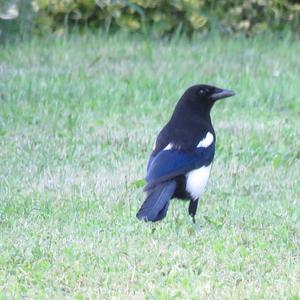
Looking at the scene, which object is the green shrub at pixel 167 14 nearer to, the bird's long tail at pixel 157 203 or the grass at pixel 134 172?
the grass at pixel 134 172

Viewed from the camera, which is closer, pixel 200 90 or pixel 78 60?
pixel 200 90

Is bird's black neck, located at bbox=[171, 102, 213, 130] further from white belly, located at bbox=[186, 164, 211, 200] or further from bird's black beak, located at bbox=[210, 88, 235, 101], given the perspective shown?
white belly, located at bbox=[186, 164, 211, 200]

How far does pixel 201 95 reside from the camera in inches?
292

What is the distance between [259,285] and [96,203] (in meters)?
1.87

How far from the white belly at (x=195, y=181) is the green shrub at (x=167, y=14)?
5965mm

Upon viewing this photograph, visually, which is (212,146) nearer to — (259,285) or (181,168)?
(181,168)

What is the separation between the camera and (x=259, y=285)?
5750 mm

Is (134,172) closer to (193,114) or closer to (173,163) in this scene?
(193,114)

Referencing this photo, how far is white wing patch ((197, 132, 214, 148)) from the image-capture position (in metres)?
6.99

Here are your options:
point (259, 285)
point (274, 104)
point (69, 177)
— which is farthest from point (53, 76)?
point (259, 285)

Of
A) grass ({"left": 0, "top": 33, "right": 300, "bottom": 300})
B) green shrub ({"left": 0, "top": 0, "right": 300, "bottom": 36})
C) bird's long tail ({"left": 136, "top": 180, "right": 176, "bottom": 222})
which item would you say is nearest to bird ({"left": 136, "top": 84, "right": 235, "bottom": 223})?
bird's long tail ({"left": 136, "top": 180, "right": 176, "bottom": 222})

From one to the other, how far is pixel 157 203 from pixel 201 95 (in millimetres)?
1082

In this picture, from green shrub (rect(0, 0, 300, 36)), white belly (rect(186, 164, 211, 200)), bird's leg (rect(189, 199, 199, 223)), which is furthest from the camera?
green shrub (rect(0, 0, 300, 36))

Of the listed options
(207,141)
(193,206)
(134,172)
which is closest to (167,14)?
(134,172)
